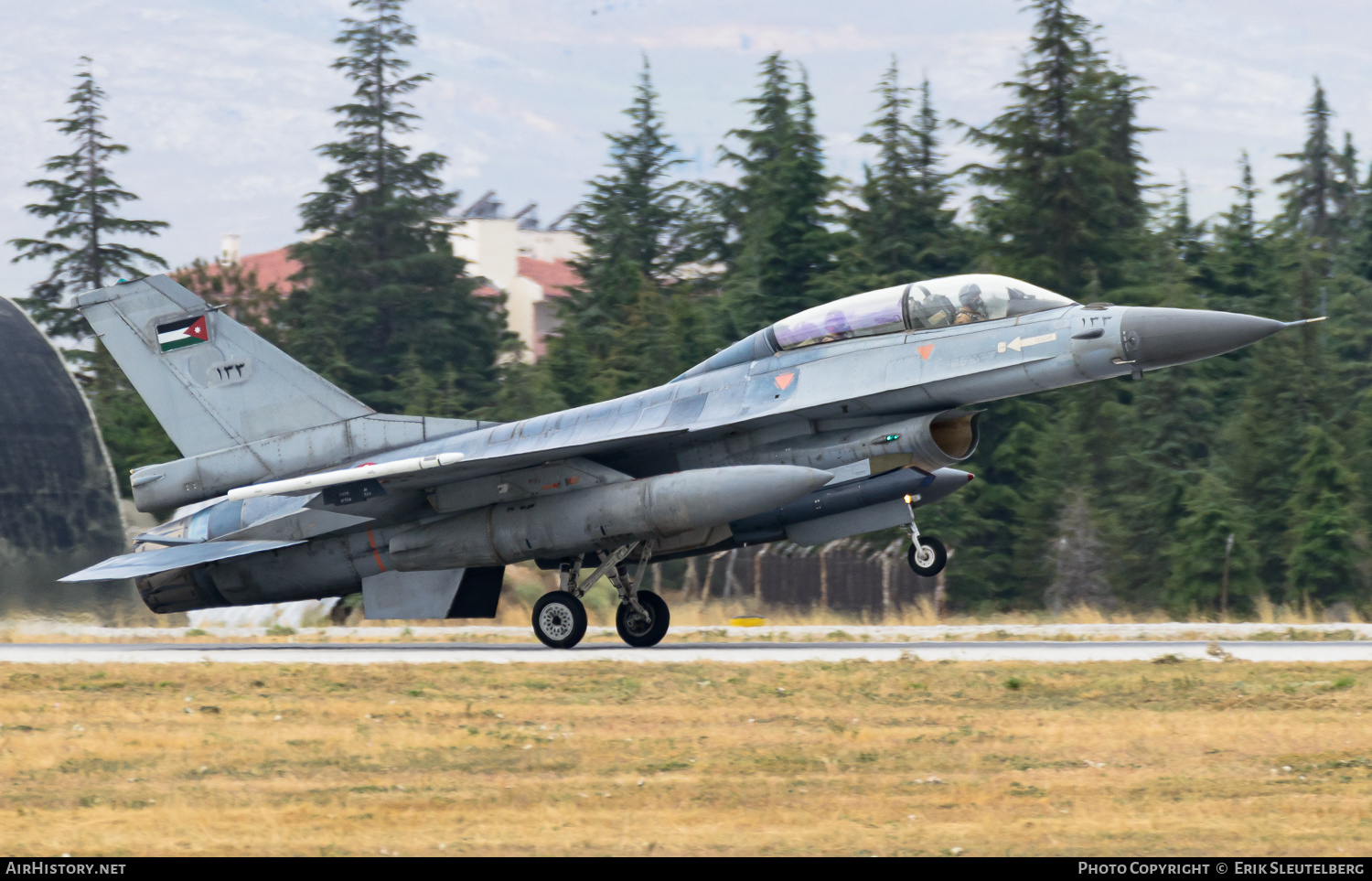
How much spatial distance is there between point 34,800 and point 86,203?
154 ft

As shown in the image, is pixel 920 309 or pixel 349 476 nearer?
pixel 920 309

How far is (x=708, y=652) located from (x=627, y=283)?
31091mm

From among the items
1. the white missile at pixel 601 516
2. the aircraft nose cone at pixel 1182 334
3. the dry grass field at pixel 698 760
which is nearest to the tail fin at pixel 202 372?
the white missile at pixel 601 516

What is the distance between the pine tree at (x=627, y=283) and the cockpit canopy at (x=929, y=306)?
20.3m

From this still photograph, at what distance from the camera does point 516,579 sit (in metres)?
27.2

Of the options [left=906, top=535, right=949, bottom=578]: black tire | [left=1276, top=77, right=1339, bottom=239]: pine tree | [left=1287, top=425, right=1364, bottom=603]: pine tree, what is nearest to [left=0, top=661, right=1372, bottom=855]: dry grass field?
[left=906, top=535, right=949, bottom=578]: black tire

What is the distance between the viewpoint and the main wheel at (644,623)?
17500 millimetres

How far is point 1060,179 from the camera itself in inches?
1565

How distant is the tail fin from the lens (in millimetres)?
18609

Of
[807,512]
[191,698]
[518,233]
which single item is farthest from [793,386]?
[518,233]

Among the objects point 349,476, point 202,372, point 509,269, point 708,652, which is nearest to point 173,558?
point 202,372

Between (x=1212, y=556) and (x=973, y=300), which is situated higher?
(x=973, y=300)

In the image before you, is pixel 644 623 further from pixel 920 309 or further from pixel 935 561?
pixel 920 309

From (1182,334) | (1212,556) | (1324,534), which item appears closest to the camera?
(1182,334)
